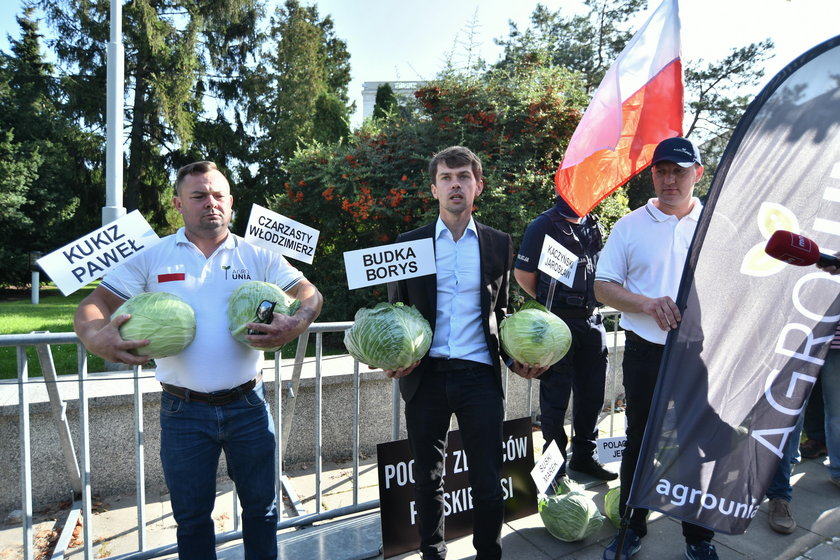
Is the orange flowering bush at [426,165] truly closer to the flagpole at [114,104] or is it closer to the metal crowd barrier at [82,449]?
the flagpole at [114,104]

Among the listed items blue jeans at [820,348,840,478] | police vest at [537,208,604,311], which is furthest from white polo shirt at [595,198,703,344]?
blue jeans at [820,348,840,478]

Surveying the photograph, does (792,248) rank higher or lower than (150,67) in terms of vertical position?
lower

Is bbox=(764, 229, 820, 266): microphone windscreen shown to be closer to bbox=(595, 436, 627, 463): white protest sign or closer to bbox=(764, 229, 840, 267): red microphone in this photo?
bbox=(764, 229, 840, 267): red microphone

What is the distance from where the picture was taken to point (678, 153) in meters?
2.83

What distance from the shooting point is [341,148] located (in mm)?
8617

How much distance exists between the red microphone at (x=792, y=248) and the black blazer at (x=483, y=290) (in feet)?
4.22

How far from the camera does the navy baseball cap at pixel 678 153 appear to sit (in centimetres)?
282

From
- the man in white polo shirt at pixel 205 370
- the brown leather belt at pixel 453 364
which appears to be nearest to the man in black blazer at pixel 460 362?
the brown leather belt at pixel 453 364

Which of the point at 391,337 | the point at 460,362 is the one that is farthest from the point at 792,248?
the point at 391,337

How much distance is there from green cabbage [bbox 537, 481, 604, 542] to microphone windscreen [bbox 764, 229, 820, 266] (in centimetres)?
209

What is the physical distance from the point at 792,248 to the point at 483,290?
4.58ft

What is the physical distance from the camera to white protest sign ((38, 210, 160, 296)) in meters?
2.41

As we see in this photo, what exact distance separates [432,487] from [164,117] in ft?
75.7

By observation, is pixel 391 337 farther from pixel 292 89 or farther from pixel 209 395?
pixel 292 89
